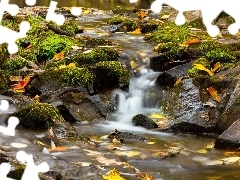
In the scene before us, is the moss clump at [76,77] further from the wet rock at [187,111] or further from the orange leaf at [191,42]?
the orange leaf at [191,42]

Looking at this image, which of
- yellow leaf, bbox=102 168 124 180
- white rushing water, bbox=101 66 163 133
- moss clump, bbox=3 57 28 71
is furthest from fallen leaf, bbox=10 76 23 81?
yellow leaf, bbox=102 168 124 180

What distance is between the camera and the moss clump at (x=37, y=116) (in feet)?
18.2

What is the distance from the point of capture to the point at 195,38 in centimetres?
1035

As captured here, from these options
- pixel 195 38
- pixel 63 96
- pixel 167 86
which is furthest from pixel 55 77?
pixel 195 38

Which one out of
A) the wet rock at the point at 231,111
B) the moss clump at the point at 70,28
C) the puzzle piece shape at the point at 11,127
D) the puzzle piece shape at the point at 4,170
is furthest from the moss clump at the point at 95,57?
the puzzle piece shape at the point at 4,170

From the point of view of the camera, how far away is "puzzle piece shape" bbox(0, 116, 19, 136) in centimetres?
504

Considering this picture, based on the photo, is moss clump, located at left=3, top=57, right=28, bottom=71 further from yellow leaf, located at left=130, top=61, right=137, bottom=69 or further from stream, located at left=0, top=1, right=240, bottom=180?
stream, located at left=0, top=1, right=240, bottom=180

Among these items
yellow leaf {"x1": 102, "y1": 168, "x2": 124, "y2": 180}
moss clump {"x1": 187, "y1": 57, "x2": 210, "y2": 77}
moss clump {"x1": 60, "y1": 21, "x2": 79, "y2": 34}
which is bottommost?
yellow leaf {"x1": 102, "y1": 168, "x2": 124, "y2": 180}

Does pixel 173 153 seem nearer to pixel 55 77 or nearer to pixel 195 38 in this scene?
pixel 55 77

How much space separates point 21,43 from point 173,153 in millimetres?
6180

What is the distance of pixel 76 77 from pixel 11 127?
9.11 feet

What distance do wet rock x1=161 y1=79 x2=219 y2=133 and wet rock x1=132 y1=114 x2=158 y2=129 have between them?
18 cm

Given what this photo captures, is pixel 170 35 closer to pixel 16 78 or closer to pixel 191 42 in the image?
pixel 191 42

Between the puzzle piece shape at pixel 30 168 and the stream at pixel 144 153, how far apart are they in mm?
247
